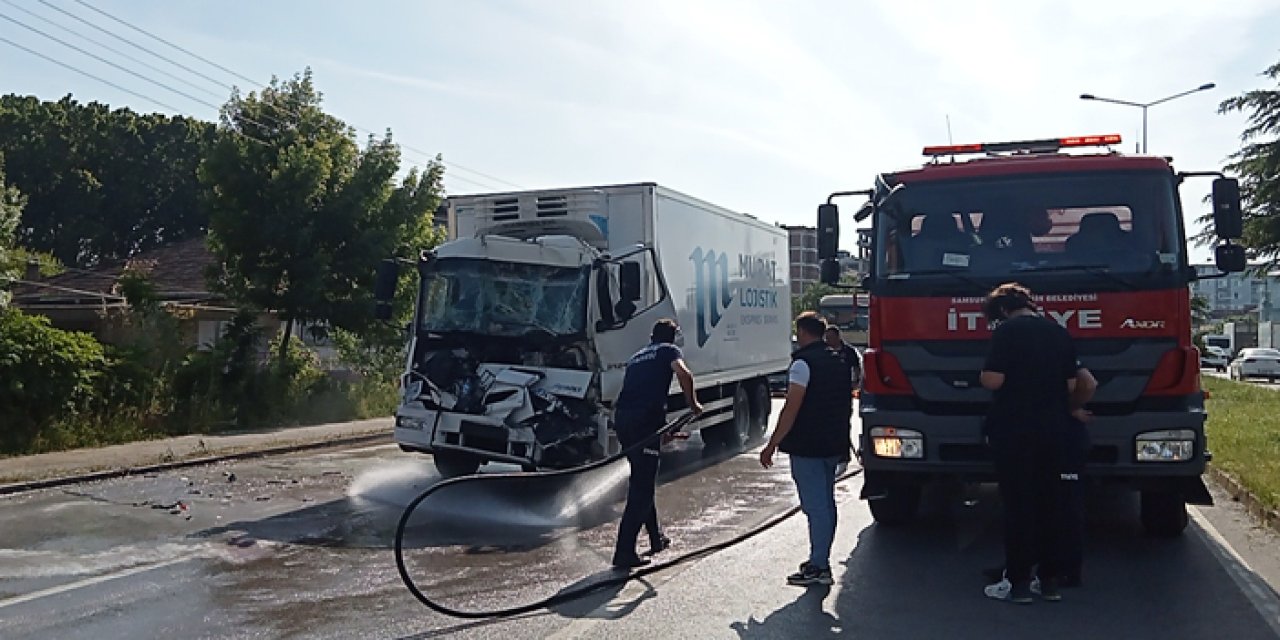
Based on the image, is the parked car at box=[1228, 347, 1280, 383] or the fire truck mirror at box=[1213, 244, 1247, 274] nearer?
the fire truck mirror at box=[1213, 244, 1247, 274]

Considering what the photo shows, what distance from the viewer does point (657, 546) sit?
367 inches

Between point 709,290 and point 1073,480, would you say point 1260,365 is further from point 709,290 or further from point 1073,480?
point 1073,480

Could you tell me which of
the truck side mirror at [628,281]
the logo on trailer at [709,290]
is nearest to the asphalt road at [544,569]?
the truck side mirror at [628,281]

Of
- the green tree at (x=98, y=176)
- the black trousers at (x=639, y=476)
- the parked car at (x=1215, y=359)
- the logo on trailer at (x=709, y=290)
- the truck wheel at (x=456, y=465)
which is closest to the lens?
the black trousers at (x=639, y=476)

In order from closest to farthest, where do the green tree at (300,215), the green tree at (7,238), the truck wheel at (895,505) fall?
1. the truck wheel at (895,505)
2. the green tree at (7,238)
3. the green tree at (300,215)

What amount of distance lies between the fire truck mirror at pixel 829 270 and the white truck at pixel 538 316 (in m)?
3.09

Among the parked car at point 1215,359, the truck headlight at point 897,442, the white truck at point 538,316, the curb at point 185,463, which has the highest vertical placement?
the white truck at point 538,316

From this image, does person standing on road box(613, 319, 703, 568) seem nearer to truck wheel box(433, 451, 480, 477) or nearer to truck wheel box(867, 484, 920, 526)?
truck wheel box(867, 484, 920, 526)

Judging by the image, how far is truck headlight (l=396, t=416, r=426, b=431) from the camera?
41.1 ft

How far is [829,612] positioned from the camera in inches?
286

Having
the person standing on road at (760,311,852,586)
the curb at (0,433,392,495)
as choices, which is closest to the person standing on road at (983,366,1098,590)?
the person standing on road at (760,311,852,586)

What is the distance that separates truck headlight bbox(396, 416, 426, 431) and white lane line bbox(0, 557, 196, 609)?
3.53 meters

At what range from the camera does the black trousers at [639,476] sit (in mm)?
8711

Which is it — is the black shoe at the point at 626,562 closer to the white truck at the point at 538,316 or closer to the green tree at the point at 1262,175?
the white truck at the point at 538,316
